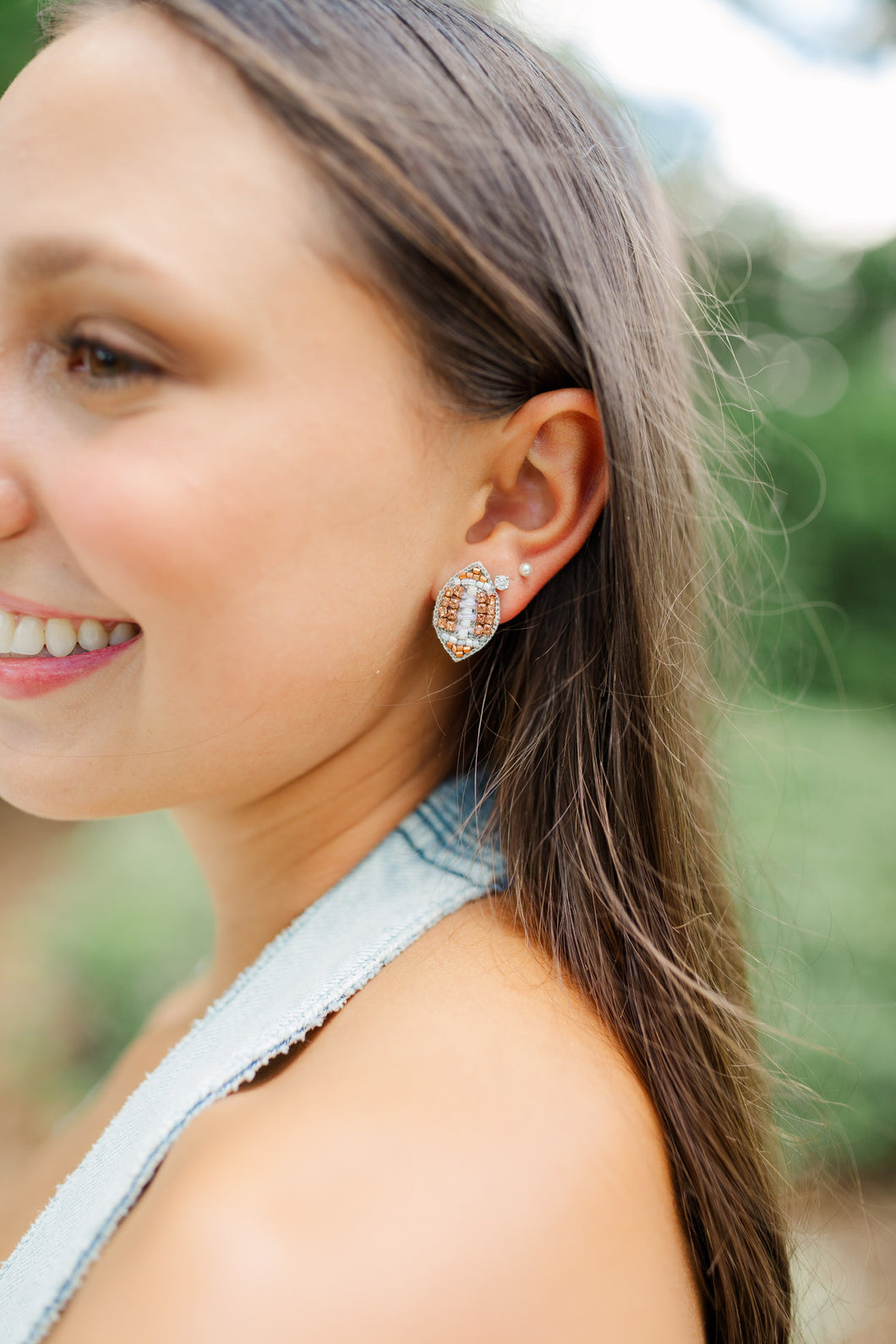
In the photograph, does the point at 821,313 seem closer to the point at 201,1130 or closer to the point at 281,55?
the point at 281,55

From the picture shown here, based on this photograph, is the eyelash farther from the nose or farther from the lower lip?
the lower lip

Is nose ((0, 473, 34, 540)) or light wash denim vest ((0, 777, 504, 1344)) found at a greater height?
nose ((0, 473, 34, 540))

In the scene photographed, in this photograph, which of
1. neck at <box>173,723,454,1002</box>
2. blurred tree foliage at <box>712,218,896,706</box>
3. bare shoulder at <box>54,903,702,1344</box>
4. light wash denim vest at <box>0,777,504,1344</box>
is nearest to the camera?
bare shoulder at <box>54,903,702,1344</box>

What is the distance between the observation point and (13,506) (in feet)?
3.56

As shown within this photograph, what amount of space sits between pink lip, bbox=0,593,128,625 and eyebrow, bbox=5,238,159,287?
35 cm

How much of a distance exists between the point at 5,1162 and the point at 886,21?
770cm

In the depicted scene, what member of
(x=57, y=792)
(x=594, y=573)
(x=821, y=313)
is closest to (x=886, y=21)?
(x=821, y=313)

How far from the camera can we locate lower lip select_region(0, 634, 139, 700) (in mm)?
1165

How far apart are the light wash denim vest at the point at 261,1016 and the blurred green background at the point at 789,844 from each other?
0.45 m

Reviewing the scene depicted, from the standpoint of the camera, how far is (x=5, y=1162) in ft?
6.75

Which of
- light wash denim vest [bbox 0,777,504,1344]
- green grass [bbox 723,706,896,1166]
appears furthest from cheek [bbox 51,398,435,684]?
green grass [bbox 723,706,896,1166]

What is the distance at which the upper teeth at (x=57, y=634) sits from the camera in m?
1.16

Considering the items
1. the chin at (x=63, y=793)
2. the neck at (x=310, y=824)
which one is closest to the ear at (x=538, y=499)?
the neck at (x=310, y=824)

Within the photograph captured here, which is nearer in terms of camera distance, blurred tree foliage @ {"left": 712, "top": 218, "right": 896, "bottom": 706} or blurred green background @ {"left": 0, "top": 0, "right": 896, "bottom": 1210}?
blurred green background @ {"left": 0, "top": 0, "right": 896, "bottom": 1210}
